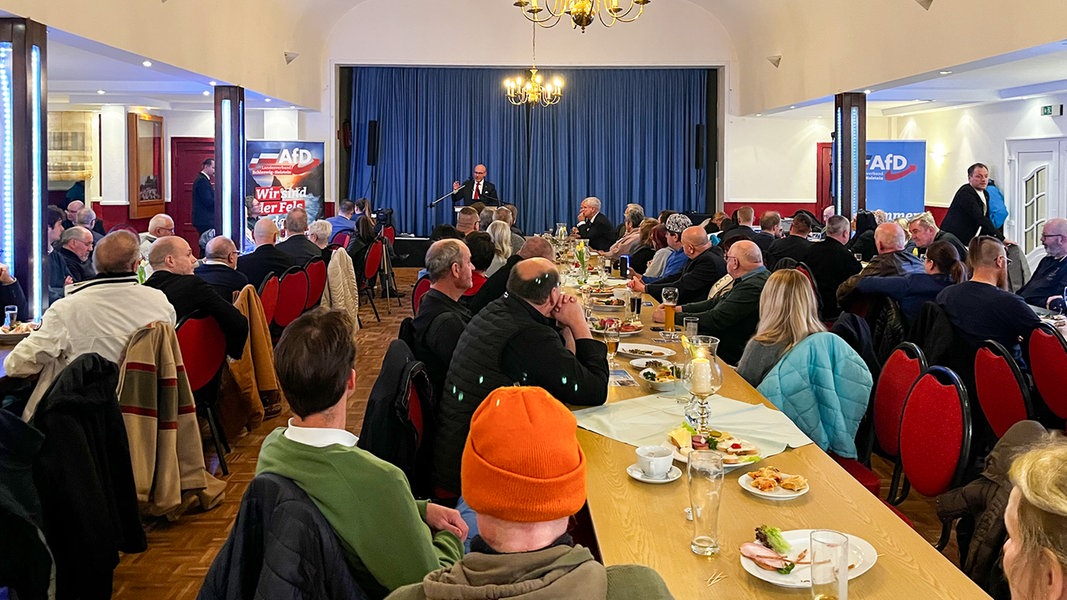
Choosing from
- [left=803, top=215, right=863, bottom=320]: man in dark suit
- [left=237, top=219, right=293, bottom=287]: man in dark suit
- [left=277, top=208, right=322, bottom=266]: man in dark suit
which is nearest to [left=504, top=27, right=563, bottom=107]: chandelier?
[left=277, top=208, right=322, bottom=266]: man in dark suit

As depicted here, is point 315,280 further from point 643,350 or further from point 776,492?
point 776,492

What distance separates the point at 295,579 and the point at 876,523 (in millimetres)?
1326

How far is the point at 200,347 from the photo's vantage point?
4.82 meters

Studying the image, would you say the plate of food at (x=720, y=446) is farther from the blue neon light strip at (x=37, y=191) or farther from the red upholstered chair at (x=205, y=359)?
the blue neon light strip at (x=37, y=191)

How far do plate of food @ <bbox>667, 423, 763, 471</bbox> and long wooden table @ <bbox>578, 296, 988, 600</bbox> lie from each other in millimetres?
39

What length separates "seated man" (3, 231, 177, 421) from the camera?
405 centimetres

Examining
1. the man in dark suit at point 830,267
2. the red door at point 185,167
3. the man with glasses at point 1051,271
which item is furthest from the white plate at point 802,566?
the red door at point 185,167

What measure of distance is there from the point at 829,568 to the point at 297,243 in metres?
7.35

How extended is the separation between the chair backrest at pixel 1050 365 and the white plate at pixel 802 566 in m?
2.70

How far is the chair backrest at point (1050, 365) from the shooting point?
4383 mm

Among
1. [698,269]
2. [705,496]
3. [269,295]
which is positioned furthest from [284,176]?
[705,496]

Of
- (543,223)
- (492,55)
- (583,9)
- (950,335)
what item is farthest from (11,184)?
(543,223)

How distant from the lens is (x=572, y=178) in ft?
55.3

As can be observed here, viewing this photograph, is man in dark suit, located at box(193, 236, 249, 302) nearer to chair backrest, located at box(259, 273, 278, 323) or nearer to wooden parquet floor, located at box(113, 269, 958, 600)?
chair backrest, located at box(259, 273, 278, 323)
